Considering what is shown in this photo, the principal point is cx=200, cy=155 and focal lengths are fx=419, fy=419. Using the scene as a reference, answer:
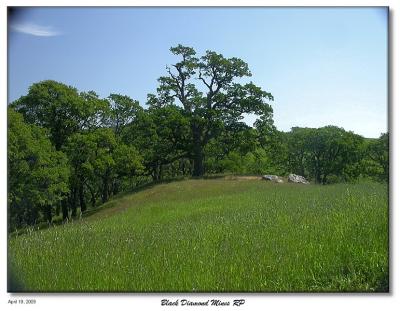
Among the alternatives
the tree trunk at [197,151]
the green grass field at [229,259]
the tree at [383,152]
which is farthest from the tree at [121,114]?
the green grass field at [229,259]

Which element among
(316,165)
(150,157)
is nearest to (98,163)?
(150,157)

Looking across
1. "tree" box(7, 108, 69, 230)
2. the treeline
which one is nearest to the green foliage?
the treeline

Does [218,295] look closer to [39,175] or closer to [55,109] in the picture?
[55,109]

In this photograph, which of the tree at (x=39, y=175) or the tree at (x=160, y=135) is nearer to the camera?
the tree at (x=39, y=175)

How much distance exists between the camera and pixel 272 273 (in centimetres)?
531

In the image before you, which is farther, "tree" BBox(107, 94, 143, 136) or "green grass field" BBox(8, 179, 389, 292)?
"tree" BBox(107, 94, 143, 136)

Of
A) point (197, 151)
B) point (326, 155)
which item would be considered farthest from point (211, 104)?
point (326, 155)

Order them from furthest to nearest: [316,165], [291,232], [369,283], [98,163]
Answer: [316,165] < [98,163] < [291,232] < [369,283]

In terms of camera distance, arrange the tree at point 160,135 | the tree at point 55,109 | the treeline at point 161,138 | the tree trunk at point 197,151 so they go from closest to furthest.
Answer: the tree at point 55,109
the treeline at point 161,138
the tree at point 160,135
the tree trunk at point 197,151

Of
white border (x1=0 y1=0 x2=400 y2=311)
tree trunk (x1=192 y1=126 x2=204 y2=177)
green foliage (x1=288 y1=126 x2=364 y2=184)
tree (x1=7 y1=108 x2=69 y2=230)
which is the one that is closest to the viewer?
white border (x1=0 y1=0 x2=400 y2=311)

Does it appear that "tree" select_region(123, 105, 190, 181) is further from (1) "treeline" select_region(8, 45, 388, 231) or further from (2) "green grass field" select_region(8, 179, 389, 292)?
(2) "green grass field" select_region(8, 179, 389, 292)

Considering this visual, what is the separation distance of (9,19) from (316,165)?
119 ft

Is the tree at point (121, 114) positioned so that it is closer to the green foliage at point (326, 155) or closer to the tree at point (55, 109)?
the tree at point (55, 109)

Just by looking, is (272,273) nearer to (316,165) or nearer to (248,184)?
(248,184)
